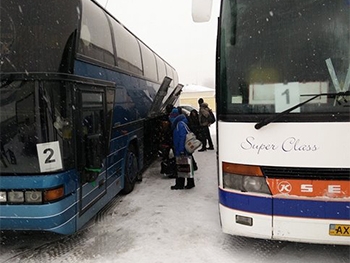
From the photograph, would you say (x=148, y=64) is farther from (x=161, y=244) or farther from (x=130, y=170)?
(x=161, y=244)

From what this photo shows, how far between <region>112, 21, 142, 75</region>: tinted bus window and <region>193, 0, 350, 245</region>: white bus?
289 cm

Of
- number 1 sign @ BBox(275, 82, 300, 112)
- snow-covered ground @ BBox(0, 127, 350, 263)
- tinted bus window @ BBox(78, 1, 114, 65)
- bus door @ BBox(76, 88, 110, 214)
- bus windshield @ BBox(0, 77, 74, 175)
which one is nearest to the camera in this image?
number 1 sign @ BBox(275, 82, 300, 112)

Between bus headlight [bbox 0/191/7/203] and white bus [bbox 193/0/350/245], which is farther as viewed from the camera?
bus headlight [bbox 0/191/7/203]

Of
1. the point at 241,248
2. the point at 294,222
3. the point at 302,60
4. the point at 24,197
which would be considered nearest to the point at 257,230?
the point at 294,222

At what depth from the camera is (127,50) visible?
253 inches

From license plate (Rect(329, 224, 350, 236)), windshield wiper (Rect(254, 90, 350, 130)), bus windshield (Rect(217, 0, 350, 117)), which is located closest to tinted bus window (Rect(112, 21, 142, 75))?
bus windshield (Rect(217, 0, 350, 117))

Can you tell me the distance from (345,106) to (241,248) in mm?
2050

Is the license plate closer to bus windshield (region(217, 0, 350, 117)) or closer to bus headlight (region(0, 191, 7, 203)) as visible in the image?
bus windshield (region(217, 0, 350, 117))

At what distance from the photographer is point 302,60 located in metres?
3.17

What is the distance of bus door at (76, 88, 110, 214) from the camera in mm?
3688

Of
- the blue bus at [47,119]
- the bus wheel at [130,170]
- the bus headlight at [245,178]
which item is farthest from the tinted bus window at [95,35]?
the bus headlight at [245,178]

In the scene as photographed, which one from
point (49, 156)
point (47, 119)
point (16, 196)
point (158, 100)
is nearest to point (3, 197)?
point (16, 196)

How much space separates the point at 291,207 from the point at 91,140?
240 cm

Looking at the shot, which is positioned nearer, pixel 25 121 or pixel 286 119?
pixel 286 119
